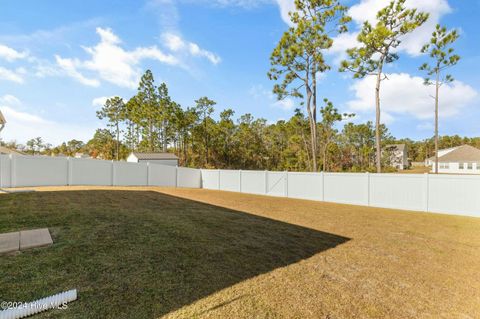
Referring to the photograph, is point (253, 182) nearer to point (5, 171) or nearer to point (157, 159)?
point (157, 159)

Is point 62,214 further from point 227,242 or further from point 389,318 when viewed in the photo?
point 389,318

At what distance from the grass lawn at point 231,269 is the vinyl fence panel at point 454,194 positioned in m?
3.42

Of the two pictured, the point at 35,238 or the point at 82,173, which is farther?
the point at 82,173

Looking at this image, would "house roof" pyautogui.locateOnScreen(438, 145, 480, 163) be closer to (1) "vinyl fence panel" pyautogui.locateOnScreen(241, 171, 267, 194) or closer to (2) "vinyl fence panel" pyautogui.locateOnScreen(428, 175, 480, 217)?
(2) "vinyl fence panel" pyautogui.locateOnScreen(428, 175, 480, 217)

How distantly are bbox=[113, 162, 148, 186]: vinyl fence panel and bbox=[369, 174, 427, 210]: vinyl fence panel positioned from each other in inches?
542

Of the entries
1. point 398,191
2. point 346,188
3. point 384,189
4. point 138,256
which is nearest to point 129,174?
point 346,188

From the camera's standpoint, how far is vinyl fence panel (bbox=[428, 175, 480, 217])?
8773 millimetres

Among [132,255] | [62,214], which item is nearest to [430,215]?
[132,255]

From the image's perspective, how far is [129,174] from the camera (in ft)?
54.6

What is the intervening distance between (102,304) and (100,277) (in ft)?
1.85

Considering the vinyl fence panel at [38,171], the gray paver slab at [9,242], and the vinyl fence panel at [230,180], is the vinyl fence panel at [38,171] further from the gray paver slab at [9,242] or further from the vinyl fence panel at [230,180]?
the gray paver slab at [9,242]

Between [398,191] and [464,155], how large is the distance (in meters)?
41.4

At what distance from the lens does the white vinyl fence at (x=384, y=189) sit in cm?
901

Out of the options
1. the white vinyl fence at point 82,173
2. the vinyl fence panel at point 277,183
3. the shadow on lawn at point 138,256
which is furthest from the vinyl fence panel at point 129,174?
the shadow on lawn at point 138,256
